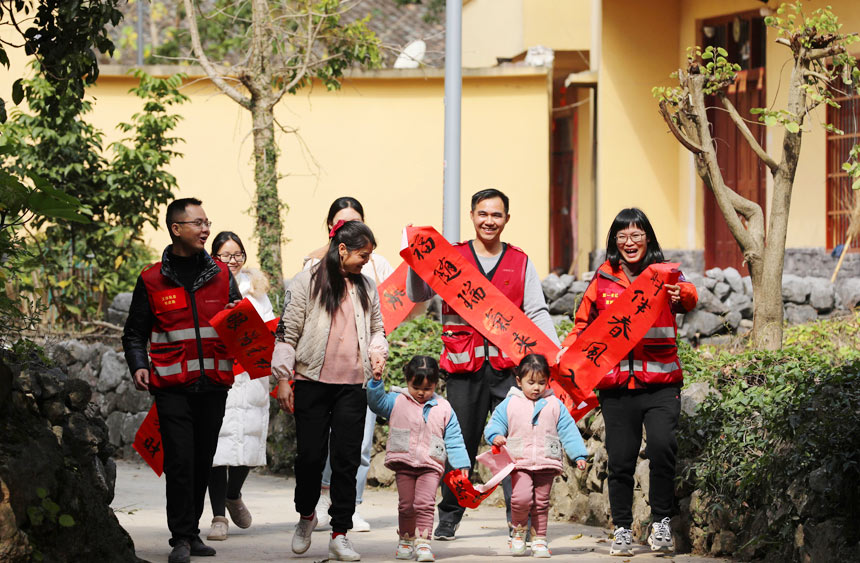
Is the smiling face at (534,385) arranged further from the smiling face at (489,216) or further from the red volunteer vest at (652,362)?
the smiling face at (489,216)

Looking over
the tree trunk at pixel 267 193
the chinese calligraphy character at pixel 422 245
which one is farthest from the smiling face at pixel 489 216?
the tree trunk at pixel 267 193

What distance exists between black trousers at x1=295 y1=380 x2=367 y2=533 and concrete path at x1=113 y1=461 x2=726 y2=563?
1.18 feet

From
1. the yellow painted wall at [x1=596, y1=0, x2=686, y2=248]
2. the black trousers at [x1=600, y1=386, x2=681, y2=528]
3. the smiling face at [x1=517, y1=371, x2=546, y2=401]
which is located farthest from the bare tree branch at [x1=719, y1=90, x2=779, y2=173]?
the yellow painted wall at [x1=596, y1=0, x2=686, y2=248]

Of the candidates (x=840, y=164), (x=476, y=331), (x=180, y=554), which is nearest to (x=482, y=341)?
(x=476, y=331)

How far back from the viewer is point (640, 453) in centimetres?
759

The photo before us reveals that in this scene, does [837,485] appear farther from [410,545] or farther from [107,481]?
[107,481]

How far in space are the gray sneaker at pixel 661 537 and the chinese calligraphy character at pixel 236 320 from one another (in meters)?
2.45

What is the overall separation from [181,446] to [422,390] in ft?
4.22

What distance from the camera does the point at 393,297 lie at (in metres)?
8.16

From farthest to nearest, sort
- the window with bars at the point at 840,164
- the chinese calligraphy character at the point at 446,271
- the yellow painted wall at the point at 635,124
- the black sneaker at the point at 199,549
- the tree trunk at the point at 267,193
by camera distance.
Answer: the yellow painted wall at the point at 635,124 < the window with bars at the point at 840,164 < the tree trunk at the point at 267,193 < the chinese calligraphy character at the point at 446,271 < the black sneaker at the point at 199,549

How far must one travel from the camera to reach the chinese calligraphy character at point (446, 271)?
23.8ft

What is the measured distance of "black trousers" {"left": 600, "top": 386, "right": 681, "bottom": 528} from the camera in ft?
22.1

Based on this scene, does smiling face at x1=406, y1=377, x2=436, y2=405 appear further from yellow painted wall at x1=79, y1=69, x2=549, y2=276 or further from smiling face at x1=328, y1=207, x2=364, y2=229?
yellow painted wall at x1=79, y1=69, x2=549, y2=276

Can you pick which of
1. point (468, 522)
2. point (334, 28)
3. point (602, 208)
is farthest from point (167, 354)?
point (602, 208)
